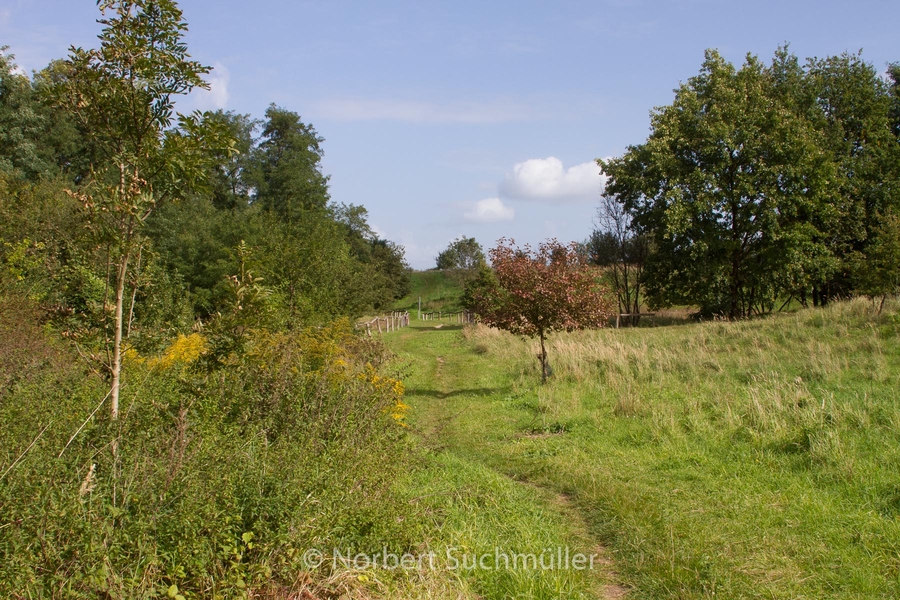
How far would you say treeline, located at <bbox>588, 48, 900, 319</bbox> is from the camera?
3006 cm

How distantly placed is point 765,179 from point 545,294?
2282 centimetres

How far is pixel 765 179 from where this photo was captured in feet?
99.5

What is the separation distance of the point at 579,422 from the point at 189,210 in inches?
1315

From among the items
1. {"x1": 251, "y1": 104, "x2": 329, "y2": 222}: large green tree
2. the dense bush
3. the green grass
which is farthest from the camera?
{"x1": 251, "y1": 104, "x2": 329, "y2": 222}: large green tree

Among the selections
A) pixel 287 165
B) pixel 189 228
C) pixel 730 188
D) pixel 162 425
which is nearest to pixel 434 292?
pixel 287 165

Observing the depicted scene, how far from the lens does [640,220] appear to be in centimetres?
3484

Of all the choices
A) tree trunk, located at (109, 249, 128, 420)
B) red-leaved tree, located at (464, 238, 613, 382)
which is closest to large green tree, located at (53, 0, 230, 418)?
tree trunk, located at (109, 249, 128, 420)

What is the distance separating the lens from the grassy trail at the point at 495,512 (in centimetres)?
452

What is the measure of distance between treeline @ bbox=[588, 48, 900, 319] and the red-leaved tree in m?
18.4

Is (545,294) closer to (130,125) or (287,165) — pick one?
(130,125)

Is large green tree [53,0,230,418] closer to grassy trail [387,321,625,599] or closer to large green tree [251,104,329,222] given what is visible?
grassy trail [387,321,625,599]

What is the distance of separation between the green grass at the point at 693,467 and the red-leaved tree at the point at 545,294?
4.56 feet

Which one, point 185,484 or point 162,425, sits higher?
point 162,425

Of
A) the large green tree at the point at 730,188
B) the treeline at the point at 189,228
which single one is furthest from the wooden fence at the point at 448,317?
the large green tree at the point at 730,188
